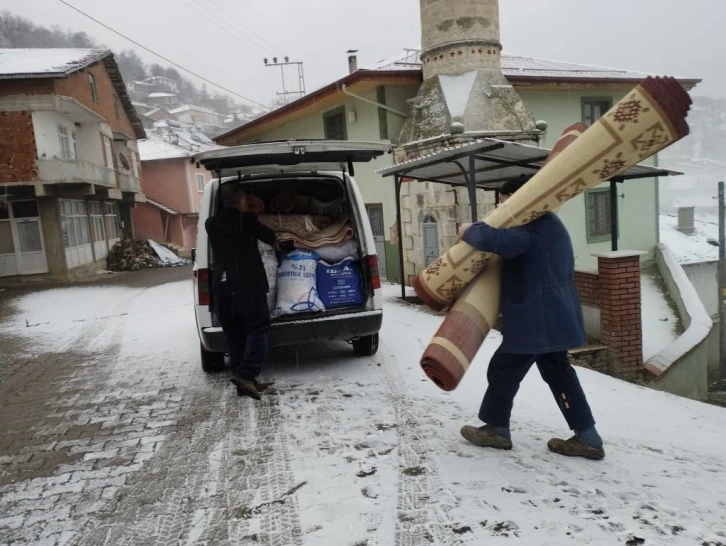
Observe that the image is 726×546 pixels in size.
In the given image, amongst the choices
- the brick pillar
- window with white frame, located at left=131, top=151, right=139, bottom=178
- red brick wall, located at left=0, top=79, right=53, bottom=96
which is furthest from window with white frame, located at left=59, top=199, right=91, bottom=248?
the brick pillar

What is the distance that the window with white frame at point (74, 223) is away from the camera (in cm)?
1975

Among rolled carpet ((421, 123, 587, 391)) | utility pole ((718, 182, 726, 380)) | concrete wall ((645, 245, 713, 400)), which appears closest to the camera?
rolled carpet ((421, 123, 587, 391))

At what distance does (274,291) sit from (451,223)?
8095mm

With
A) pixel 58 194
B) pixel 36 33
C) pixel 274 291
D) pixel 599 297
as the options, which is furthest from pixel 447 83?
pixel 36 33

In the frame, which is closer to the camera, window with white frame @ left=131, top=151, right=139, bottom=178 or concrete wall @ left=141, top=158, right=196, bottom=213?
window with white frame @ left=131, top=151, right=139, bottom=178

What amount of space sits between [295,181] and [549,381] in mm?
3544

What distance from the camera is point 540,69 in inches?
653

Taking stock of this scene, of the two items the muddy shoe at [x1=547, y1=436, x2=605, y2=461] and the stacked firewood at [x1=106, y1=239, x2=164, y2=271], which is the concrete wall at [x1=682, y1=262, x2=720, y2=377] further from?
the stacked firewood at [x1=106, y1=239, x2=164, y2=271]

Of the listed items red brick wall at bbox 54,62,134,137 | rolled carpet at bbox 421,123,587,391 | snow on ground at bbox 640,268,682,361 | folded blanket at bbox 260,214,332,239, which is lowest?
snow on ground at bbox 640,268,682,361

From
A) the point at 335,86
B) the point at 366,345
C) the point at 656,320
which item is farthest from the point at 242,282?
the point at 335,86

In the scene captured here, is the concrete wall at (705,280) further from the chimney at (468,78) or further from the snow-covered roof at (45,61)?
the snow-covered roof at (45,61)

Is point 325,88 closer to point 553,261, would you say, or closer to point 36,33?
point 553,261

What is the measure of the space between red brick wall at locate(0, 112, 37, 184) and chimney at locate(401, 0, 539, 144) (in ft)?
44.8

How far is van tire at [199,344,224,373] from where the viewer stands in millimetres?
5250
